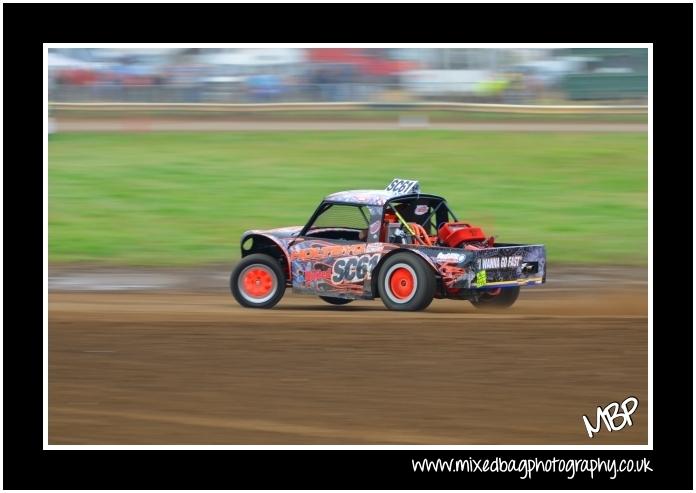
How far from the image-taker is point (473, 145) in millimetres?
24844

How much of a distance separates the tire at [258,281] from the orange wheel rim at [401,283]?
Result: 1457 mm

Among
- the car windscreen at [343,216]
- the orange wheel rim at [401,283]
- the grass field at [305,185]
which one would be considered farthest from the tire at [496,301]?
the grass field at [305,185]

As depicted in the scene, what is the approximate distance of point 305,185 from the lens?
22.4 metres

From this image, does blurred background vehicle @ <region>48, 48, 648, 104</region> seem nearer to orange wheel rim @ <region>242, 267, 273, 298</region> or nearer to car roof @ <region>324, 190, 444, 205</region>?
car roof @ <region>324, 190, 444, 205</region>

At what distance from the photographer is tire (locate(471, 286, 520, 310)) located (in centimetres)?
1384

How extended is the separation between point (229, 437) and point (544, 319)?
5.14 metres

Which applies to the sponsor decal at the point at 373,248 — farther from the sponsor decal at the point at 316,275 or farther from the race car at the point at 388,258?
the sponsor decal at the point at 316,275

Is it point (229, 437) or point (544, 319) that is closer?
point (229, 437)

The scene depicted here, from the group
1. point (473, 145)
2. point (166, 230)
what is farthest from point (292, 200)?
point (473, 145)

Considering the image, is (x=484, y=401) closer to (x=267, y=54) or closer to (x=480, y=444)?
(x=480, y=444)

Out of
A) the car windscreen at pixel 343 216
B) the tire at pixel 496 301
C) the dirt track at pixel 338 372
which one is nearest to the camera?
the dirt track at pixel 338 372

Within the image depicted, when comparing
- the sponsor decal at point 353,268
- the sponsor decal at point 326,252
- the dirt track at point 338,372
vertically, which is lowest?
the dirt track at point 338,372

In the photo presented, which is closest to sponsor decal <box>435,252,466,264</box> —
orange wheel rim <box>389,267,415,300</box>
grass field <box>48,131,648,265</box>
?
orange wheel rim <box>389,267,415,300</box>

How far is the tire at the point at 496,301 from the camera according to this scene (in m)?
13.8
